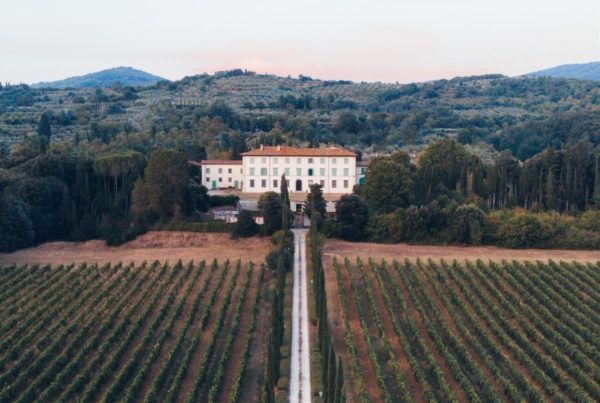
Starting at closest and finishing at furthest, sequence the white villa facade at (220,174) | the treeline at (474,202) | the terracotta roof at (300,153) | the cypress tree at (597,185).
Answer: the treeline at (474,202) < the cypress tree at (597,185) < the terracotta roof at (300,153) < the white villa facade at (220,174)

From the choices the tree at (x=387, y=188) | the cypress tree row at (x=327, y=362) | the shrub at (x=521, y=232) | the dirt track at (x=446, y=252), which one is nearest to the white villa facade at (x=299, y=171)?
the tree at (x=387, y=188)

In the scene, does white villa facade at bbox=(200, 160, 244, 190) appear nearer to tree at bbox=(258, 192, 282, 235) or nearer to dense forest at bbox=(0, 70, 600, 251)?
dense forest at bbox=(0, 70, 600, 251)

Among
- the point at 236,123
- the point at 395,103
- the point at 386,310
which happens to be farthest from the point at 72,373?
the point at 395,103

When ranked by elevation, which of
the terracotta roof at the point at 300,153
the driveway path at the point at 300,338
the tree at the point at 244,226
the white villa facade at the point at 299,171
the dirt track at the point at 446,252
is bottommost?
the driveway path at the point at 300,338

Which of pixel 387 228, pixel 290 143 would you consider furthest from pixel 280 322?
pixel 290 143

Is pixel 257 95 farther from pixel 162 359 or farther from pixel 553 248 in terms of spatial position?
pixel 162 359

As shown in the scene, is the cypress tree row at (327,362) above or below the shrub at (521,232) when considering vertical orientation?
below

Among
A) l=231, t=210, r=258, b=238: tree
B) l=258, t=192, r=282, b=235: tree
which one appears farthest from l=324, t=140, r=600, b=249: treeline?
l=231, t=210, r=258, b=238: tree

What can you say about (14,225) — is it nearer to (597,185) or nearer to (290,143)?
(290,143)

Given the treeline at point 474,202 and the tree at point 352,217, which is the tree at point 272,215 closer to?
the treeline at point 474,202
